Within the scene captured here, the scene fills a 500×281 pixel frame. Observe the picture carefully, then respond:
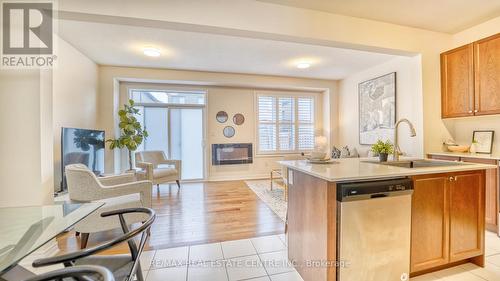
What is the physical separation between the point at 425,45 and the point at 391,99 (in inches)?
52.6

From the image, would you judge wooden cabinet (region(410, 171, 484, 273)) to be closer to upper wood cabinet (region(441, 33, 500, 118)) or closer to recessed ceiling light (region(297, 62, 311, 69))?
Result: upper wood cabinet (region(441, 33, 500, 118))

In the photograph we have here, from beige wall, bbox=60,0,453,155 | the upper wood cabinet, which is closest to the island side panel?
beige wall, bbox=60,0,453,155

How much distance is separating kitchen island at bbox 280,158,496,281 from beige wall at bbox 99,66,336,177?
3787 mm

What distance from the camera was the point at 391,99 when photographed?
426cm

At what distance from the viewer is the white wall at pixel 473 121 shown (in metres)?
2.84

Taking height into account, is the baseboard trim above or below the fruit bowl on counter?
below

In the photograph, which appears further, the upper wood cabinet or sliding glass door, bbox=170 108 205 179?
sliding glass door, bbox=170 108 205 179

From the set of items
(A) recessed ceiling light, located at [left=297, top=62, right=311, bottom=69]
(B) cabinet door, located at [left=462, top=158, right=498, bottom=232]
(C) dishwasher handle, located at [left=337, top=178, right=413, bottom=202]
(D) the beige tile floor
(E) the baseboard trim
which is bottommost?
(D) the beige tile floor

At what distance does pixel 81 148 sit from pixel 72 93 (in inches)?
39.7

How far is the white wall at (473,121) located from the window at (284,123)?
130 inches

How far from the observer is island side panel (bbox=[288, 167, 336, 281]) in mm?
1478

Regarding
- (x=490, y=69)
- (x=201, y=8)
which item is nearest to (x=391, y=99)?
(x=490, y=69)

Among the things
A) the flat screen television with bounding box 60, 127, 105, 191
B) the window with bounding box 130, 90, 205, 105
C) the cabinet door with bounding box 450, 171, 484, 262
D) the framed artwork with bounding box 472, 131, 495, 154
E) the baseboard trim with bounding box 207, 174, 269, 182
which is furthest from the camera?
the baseboard trim with bounding box 207, 174, 269, 182
